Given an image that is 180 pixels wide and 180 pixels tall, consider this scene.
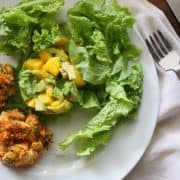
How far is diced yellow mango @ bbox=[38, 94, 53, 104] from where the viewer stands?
3.66 feet

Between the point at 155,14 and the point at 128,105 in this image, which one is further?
the point at 155,14

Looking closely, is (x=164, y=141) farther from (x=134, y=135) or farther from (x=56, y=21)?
(x=56, y=21)

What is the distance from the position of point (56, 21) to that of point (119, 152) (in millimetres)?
315

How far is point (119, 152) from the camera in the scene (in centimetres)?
112

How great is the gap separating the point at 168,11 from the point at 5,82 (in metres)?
0.43

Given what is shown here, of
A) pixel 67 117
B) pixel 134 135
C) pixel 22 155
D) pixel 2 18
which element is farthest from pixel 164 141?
pixel 2 18

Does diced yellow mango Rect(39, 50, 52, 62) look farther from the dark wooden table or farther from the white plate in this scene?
the dark wooden table

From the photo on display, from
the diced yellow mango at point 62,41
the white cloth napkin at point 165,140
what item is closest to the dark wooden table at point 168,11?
the white cloth napkin at point 165,140

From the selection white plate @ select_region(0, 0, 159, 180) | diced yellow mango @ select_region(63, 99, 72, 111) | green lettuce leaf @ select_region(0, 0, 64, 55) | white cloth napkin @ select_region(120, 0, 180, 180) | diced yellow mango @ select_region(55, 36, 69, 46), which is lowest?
white cloth napkin @ select_region(120, 0, 180, 180)

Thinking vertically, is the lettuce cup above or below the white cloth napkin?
above

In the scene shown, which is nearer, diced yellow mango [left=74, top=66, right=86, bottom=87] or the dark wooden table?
diced yellow mango [left=74, top=66, right=86, bottom=87]

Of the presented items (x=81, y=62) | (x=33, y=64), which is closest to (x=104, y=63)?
(x=81, y=62)

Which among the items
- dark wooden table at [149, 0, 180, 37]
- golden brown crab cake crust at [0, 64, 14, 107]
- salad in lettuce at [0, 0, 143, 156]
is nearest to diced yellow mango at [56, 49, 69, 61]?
salad in lettuce at [0, 0, 143, 156]

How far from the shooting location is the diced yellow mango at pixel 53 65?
1.12 m
